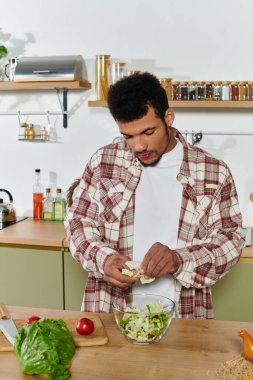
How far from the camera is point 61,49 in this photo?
350cm

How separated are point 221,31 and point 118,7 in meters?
0.65

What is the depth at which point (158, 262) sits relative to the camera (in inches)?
67.5

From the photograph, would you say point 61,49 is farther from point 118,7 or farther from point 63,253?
point 63,253

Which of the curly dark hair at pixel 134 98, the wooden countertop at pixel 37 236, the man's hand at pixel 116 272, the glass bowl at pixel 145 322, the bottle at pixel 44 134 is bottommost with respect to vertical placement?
the wooden countertop at pixel 37 236

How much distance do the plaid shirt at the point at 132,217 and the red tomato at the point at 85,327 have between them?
0.98 ft

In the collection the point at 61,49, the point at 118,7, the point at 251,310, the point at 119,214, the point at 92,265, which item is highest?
the point at 118,7

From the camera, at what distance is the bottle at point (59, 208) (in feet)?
11.2

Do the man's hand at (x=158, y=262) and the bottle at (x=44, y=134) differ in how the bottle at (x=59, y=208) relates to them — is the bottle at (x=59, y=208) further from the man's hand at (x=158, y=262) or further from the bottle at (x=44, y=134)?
the man's hand at (x=158, y=262)

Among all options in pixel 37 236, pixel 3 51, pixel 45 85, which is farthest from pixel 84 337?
pixel 3 51

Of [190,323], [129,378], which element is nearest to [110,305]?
[190,323]

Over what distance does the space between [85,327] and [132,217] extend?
583 mm

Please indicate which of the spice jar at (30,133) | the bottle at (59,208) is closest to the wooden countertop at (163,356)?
the bottle at (59,208)

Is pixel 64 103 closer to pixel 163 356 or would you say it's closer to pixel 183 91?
pixel 183 91

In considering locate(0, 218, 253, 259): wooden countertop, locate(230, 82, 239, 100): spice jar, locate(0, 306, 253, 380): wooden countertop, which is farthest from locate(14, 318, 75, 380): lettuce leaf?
locate(230, 82, 239, 100): spice jar
